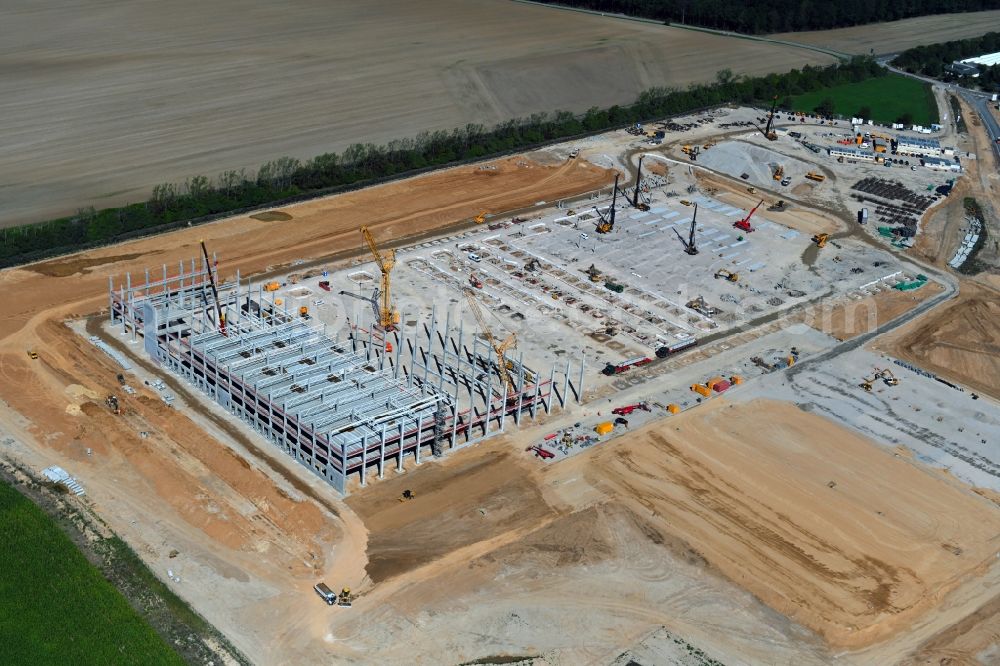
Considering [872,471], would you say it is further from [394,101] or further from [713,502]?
[394,101]

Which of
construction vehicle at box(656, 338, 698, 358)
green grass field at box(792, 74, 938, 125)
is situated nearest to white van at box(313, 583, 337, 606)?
construction vehicle at box(656, 338, 698, 358)

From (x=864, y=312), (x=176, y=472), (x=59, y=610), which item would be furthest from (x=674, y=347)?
(x=59, y=610)

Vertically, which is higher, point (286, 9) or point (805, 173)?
point (286, 9)

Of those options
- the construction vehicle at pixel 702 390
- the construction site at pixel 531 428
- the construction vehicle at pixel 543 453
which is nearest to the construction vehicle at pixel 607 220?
the construction site at pixel 531 428

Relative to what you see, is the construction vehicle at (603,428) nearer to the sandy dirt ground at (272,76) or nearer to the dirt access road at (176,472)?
the dirt access road at (176,472)

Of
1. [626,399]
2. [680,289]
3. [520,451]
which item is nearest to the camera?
[520,451]

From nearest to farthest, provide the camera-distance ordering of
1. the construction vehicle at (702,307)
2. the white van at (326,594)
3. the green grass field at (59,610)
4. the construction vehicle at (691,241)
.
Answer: the green grass field at (59,610) → the white van at (326,594) → the construction vehicle at (702,307) → the construction vehicle at (691,241)

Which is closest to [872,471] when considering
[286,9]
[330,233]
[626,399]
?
[626,399]
